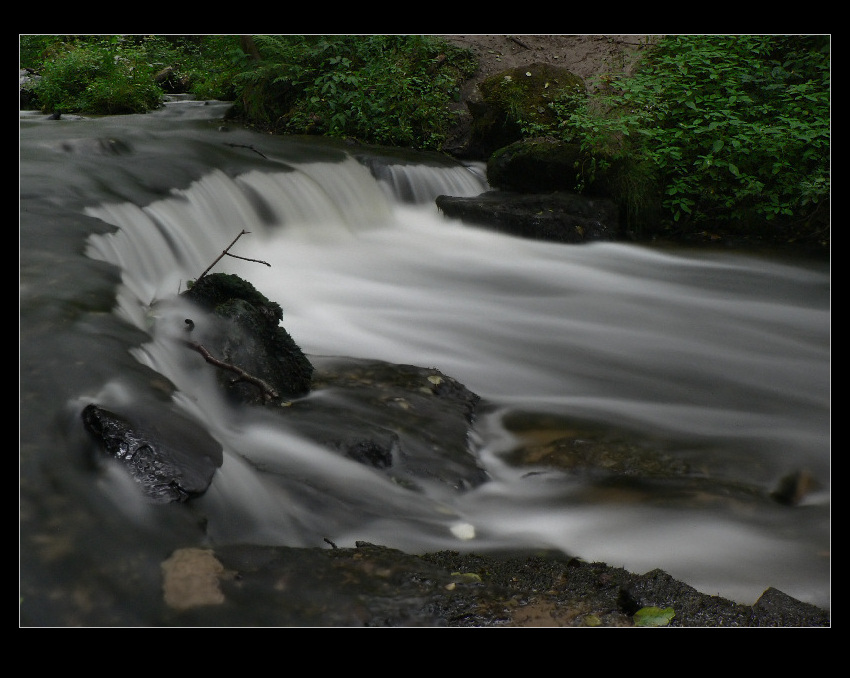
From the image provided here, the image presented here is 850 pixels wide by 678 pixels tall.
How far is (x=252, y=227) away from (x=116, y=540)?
517 centimetres

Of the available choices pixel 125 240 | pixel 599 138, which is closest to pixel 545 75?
pixel 599 138

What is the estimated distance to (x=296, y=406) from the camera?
3713 mm

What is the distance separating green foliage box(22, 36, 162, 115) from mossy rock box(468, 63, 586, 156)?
18.7 feet

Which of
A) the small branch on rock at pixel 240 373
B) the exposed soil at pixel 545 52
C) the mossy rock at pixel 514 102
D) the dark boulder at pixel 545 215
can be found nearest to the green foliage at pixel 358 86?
the exposed soil at pixel 545 52

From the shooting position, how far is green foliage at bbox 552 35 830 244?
811 cm

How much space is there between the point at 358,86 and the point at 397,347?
260 inches

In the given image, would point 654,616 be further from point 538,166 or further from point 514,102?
point 514,102

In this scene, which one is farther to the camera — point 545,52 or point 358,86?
point 545,52

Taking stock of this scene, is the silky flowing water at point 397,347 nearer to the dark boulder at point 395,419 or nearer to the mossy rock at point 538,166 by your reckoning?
the dark boulder at point 395,419

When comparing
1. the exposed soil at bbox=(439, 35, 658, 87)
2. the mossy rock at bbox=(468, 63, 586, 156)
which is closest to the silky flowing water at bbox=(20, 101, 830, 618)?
the mossy rock at bbox=(468, 63, 586, 156)

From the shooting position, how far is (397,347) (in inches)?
204

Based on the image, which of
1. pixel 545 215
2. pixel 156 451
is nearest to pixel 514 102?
pixel 545 215

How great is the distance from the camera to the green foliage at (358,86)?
34.2 feet

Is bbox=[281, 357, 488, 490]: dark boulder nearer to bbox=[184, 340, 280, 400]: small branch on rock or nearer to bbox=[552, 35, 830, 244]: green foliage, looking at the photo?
bbox=[184, 340, 280, 400]: small branch on rock
